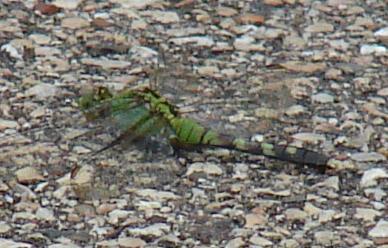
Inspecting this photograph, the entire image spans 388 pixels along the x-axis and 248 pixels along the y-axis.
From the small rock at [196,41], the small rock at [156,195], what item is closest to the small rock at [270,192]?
the small rock at [156,195]

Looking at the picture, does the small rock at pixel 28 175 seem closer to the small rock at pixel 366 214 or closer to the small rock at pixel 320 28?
the small rock at pixel 366 214

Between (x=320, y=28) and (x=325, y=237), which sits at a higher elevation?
(x=320, y=28)

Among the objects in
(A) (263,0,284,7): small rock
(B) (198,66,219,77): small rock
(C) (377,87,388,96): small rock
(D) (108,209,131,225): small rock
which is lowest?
(D) (108,209,131,225): small rock

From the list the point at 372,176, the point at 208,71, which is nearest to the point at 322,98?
the point at 208,71

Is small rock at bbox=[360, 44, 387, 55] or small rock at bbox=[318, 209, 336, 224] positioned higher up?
small rock at bbox=[360, 44, 387, 55]

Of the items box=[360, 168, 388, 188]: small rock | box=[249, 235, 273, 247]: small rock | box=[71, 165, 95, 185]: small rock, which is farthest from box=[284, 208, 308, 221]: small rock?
box=[71, 165, 95, 185]: small rock

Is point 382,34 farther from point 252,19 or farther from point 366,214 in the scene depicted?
point 366,214

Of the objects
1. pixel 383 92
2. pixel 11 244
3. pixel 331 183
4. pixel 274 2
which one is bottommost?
pixel 11 244

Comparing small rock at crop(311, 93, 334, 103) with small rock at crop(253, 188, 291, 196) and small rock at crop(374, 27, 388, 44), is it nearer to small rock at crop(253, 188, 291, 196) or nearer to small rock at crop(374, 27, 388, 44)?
small rock at crop(374, 27, 388, 44)
